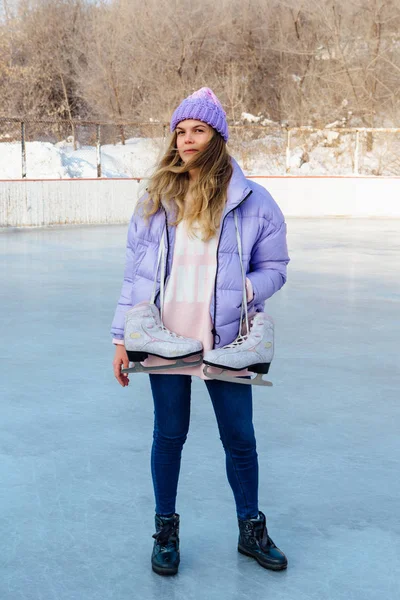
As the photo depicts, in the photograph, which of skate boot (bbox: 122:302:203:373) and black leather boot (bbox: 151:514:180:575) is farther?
black leather boot (bbox: 151:514:180:575)

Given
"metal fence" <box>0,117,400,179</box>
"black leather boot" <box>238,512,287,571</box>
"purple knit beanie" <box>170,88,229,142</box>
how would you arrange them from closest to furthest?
"purple knit beanie" <box>170,88,229,142</box>, "black leather boot" <box>238,512,287,571</box>, "metal fence" <box>0,117,400,179</box>

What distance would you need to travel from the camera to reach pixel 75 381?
4656 mm

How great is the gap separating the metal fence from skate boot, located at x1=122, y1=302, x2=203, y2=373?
1883cm

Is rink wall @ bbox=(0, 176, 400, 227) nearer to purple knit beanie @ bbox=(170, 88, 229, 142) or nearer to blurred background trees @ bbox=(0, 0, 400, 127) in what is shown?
blurred background trees @ bbox=(0, 0, 400, 127)

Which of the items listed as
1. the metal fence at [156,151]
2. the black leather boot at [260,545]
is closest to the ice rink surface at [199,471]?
the black leather boot at [260,545]

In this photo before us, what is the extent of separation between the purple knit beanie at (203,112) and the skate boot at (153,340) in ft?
1.69

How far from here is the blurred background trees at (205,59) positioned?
30109 millimetres

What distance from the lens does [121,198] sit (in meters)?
16.1

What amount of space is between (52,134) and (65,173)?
17.2ft

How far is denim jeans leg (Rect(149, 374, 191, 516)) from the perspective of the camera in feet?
7.81

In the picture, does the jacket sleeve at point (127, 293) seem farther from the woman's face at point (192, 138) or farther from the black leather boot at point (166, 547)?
the black leather boot at point (166, 547)

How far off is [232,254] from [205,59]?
30.6 metres

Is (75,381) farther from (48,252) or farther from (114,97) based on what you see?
(114,97)

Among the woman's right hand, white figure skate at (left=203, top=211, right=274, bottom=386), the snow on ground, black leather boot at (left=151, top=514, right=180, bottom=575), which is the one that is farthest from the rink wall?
white figure skate at (left=203, top=211, right=274, bottom=386)
